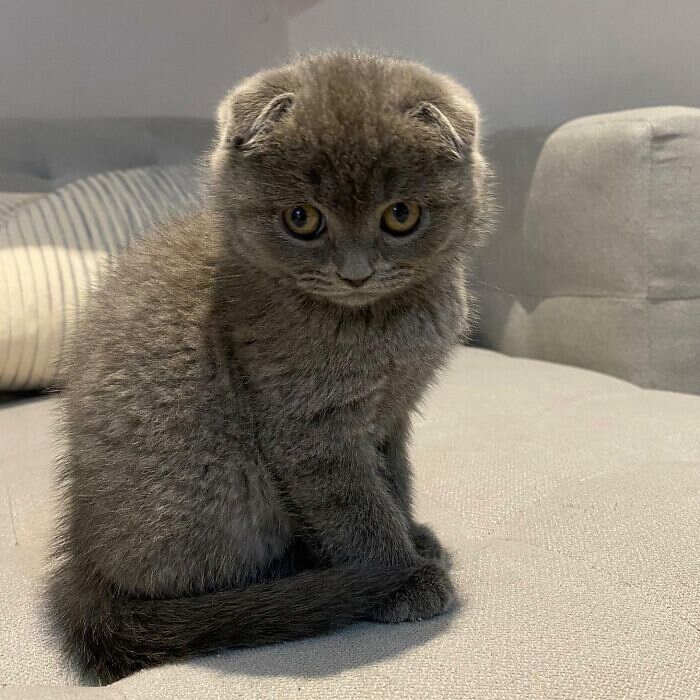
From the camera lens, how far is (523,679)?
744 mm

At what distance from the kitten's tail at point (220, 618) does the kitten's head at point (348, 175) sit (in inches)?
12.4

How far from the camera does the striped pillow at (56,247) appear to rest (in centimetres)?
164

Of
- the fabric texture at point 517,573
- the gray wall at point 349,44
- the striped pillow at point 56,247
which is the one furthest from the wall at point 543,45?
the fabric texture at point 517,573

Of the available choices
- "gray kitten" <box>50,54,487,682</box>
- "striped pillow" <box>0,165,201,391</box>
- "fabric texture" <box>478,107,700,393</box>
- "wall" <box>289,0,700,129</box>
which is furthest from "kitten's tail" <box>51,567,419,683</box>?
"wall" <box>289,0,700,129</box>

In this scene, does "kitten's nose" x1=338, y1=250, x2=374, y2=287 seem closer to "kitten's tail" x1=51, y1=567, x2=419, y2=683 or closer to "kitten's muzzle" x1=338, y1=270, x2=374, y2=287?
"kitten's muzzle" x1=338, y1=270, x2=374, y2=287

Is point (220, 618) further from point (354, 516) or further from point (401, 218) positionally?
point (401, 218)

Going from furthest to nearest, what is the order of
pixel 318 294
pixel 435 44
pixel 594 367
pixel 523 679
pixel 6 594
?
pixel 435 44
pixel 594 367
pixel 6 594
pixel 318 294
pixel 523 679

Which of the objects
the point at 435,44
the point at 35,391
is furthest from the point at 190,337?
the point at 435,44

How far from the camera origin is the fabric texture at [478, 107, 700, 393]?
1603mm

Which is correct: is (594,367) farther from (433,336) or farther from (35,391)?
(35,391)

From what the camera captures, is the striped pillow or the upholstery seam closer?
the upholstery seam

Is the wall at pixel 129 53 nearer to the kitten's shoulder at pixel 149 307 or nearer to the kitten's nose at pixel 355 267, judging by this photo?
the kitten's shoulder at pixel 149 307

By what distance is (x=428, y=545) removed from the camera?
1022 mm

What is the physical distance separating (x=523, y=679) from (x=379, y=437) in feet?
1.09
